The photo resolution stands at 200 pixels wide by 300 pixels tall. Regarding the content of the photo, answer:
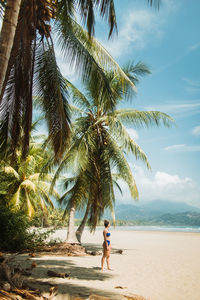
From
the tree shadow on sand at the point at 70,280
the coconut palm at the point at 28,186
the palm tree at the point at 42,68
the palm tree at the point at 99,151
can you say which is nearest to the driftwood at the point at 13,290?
the tree shadow on sand at the point at 70,280

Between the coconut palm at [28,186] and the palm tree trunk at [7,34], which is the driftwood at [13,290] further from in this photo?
the coconut palm at [28,186]

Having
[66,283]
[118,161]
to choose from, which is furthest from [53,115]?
[118,161]

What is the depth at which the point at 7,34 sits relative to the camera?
396cm

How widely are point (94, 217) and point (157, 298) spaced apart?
20.3 feet

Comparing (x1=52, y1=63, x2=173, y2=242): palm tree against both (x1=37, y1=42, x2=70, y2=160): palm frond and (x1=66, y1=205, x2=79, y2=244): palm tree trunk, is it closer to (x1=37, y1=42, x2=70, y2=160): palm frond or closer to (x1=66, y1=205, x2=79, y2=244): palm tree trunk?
(x1=66, y1=205, x2=79, y2=244): palm tree trunk

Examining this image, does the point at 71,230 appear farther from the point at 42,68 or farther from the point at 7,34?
the point at 7,34

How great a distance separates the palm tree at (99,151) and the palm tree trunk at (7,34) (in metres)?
5.85

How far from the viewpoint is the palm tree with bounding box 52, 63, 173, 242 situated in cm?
1009

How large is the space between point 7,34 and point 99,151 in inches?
295

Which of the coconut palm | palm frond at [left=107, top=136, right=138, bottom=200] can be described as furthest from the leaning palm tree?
the coconut palm

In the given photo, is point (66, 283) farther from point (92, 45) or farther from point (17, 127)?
point (92, 45)

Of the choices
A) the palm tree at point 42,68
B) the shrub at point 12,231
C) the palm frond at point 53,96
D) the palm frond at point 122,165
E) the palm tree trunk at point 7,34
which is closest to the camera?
the palm tree trunk at point 7,34

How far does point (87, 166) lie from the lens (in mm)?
10227

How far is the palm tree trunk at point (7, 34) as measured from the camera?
382 centimetres
